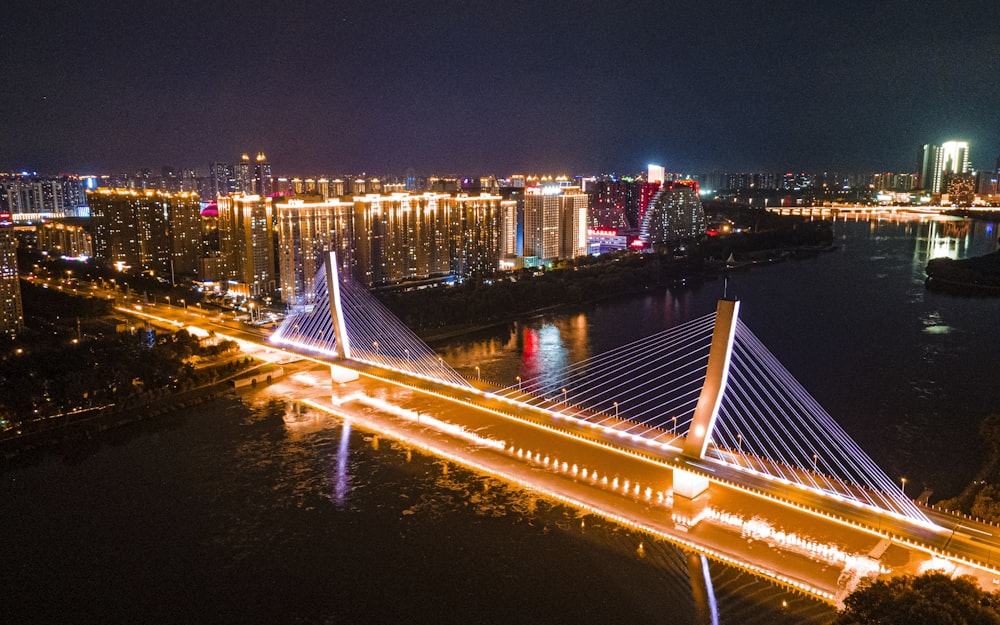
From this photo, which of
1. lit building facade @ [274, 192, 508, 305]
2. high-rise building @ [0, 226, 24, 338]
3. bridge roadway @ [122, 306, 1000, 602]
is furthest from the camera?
lit building facade @ [274, 192, 508, 305]

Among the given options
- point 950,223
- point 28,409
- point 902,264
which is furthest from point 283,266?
point 950,223

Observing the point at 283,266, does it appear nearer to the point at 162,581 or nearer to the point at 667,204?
the point at 162,581

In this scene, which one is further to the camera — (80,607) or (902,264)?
(902,264)

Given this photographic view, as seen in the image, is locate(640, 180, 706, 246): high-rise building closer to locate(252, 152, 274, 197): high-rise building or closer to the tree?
A: locate(252, 152, 274, 197): high-rise building

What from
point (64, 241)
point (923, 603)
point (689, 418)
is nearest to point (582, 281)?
point (689, 418)

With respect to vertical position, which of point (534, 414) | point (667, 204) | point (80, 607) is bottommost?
point (80, 607)

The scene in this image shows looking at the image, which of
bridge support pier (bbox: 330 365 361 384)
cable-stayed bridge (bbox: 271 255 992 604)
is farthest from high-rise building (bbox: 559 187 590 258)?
bridge support pier (bbox: 330 365 361 384)

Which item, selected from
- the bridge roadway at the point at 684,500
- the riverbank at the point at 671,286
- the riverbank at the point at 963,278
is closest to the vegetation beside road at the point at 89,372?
the bridge roadway at the point at 684,500
